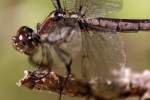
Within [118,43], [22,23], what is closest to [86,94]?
[118,43]

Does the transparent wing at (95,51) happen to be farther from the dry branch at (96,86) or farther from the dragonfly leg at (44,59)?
the dry branch at (96,86)

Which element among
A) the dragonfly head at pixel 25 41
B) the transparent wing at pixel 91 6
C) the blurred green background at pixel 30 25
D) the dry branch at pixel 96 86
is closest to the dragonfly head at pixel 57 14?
the transparent wing at pixel 91 6

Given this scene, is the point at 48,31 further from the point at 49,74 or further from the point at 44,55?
the point at 49,74

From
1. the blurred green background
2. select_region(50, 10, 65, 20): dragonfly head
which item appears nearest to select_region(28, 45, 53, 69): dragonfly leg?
select_region(50, 10, 65, 20): dragonfly head

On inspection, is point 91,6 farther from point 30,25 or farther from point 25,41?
point 30,25

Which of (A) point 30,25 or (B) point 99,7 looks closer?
(B) point 99,7

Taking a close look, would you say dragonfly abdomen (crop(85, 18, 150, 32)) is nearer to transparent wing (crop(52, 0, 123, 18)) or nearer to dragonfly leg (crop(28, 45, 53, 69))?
transparent wing (crop(52, 0, 123, 18))

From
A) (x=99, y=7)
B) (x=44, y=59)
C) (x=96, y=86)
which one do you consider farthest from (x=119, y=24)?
(x=96, y=86)

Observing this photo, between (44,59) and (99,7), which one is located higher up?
(99,7)
